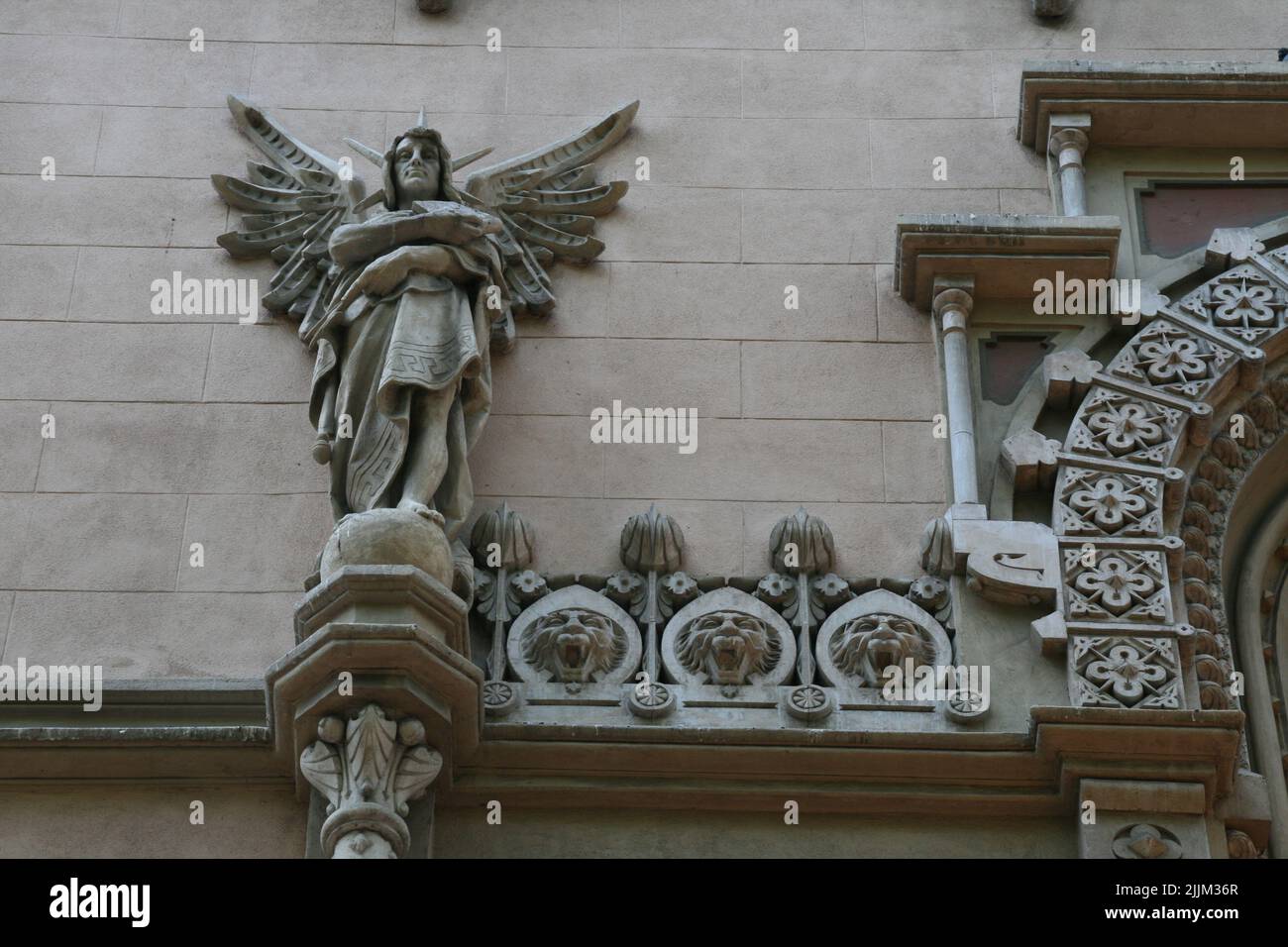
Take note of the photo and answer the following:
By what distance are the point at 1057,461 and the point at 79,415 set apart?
3.95 m

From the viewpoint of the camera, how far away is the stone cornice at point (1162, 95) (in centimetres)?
1104

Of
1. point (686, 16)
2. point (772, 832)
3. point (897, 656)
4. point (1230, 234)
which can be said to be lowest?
point (772, 832)

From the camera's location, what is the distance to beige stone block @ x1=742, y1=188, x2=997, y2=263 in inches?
424

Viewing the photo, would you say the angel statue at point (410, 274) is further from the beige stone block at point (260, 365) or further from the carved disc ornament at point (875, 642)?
the carved disc ornament at point (875, 642)

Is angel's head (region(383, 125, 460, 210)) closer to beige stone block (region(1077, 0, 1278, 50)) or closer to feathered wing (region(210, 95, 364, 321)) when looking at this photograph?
feathered wing (region(210, 95, 364, 321))

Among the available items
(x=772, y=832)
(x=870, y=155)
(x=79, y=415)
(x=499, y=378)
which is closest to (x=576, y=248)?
(x=499, y=378)

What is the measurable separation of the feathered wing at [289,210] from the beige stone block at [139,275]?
82 mm

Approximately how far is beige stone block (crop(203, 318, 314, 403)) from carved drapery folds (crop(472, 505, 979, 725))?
3.99ft

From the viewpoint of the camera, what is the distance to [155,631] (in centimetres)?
949

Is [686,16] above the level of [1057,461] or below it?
above

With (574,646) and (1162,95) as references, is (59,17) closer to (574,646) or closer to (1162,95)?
(574,646)

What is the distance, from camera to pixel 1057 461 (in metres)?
9.77

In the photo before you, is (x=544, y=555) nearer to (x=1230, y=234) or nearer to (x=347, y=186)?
(x=347, y=186)

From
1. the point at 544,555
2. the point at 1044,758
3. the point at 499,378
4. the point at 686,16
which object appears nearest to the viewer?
the point at 1044,758
